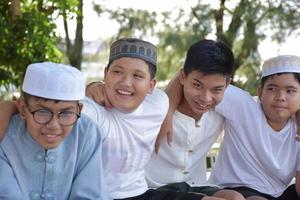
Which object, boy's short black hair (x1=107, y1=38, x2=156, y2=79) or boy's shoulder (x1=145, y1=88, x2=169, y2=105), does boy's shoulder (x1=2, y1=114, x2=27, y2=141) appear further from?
boy's shoulder (x1=145, y1=88, x2=169, y2=105)

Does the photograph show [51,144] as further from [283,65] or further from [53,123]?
[283,65]

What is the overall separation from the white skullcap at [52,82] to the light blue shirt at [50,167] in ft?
0.69

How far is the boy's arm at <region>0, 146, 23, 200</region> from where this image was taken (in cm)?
209

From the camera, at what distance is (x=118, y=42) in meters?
2.53

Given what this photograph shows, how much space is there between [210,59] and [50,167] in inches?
39.6

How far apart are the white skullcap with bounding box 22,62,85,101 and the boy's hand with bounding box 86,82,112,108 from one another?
38cm

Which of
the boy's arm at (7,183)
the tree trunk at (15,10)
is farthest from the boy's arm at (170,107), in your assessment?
the tree trunk at (15,10)

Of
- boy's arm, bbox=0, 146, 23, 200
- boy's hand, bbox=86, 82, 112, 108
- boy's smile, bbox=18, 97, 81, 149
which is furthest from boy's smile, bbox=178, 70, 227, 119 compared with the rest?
boy's arm, bbox=0, 146, 23, 200

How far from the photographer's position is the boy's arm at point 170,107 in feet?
9.13

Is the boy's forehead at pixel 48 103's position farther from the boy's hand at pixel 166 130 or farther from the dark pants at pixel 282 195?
the dark pants at pixel 282 195

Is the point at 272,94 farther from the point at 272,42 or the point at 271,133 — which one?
the point at 272,42

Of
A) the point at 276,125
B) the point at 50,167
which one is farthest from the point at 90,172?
the point at 276,125

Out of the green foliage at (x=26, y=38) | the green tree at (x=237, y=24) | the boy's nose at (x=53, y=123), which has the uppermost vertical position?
the green tree at (x=237, y=24)

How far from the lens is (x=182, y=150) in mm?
2922
